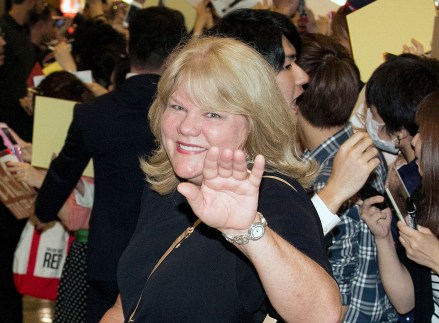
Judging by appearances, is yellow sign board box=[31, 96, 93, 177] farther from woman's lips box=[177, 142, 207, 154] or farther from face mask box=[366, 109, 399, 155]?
woman's lips box=[177, 142, 207, 154]

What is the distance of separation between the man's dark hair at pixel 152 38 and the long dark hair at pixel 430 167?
1295mm

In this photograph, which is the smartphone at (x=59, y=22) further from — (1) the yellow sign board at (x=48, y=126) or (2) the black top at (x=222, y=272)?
(2) the black top at (x=222, y=272)

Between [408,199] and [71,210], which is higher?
[408,199]

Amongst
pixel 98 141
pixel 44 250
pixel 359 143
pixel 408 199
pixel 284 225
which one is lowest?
pixel 44 250

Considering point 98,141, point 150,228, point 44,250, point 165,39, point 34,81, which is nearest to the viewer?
point 150,228

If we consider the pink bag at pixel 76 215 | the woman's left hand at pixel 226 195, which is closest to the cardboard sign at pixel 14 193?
the pink bag at pixel 76 215

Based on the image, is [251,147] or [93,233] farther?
[93,233]

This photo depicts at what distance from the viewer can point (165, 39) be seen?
3754mm

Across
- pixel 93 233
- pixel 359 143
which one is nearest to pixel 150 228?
pixel 359 143

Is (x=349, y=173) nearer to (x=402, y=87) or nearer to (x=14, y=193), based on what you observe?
(x=402, y=87)

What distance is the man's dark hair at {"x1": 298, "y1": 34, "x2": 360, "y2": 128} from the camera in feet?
11.0

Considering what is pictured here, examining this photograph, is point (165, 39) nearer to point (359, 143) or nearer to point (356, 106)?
point (356, 106)

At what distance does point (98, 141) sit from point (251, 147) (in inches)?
56.0

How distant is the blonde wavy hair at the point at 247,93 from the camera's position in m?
2.13
